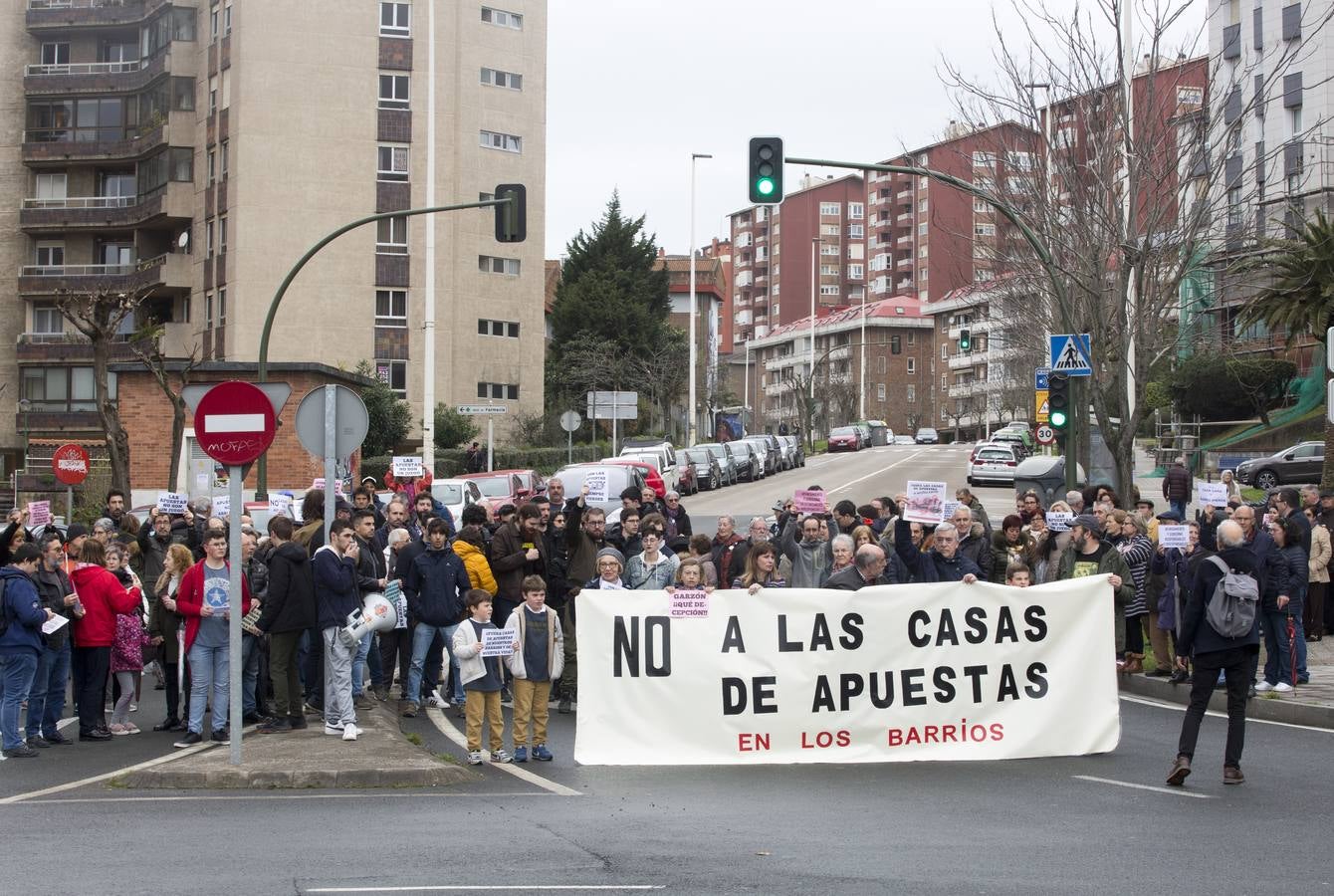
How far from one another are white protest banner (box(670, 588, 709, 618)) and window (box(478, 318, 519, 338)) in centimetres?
5357

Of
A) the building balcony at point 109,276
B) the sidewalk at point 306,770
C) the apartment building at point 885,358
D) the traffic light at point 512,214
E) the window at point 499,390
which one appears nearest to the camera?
the sidewalk at point 306,770

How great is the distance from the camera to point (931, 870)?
26.4 feet

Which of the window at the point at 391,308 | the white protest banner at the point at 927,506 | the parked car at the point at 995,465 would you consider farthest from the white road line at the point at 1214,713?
the window at the point at 391,308

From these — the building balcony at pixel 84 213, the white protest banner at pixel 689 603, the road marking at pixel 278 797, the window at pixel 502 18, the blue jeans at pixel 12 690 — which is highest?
the window at pixel 502 18

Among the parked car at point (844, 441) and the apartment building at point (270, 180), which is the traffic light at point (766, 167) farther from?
the parked car at point (844, 441)

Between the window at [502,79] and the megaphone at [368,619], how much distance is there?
52521 mm

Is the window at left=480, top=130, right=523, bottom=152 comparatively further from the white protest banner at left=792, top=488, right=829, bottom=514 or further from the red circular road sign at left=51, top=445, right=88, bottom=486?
the white protest banner at left=792, top=488, right=829, bottom=514

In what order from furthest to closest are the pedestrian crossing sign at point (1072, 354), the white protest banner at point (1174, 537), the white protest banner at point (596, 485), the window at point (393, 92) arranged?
→ 1. the window at point (393, 92)
2. the pedestrian crossing sign at point (1072, 354)
3. the white protest banner at point (596, 485)
4. the white protest banner at point (1174, 537)

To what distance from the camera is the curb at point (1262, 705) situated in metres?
14.0

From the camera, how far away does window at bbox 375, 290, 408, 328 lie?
203 feet

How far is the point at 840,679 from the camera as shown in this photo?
12125 mm

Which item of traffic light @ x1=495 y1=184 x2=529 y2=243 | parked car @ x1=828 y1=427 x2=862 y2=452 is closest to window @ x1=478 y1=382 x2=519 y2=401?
parked car @ x1=828 y1=427 x2=862 y2=452

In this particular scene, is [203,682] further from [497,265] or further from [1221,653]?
[497,265]

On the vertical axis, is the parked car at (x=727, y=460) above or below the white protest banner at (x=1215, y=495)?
above
